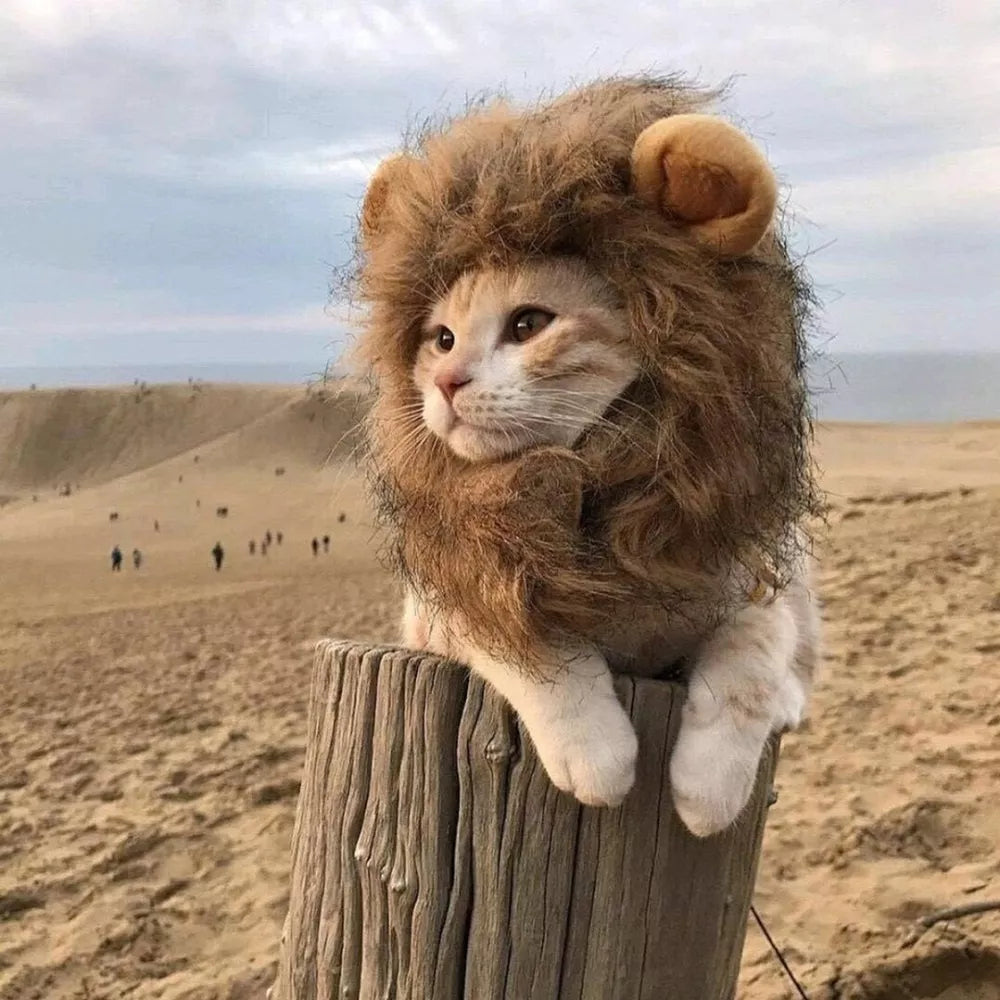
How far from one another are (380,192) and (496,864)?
113cm

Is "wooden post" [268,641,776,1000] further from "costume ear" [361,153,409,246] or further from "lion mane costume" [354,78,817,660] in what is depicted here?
"costume ear" [361,153,409,246]

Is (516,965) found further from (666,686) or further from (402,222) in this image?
(402,222)

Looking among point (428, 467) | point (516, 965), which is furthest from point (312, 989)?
point (428, 467)

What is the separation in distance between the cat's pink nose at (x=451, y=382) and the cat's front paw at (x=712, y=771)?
622mm

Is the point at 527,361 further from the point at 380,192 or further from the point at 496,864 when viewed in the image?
the point at 496,864

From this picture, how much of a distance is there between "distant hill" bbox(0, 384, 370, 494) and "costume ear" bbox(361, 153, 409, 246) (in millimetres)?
34430

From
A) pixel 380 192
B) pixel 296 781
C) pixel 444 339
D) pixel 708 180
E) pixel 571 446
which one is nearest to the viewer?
pixel 708 180

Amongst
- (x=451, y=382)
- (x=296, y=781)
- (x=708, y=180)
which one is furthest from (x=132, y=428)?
(x=708, y=180)

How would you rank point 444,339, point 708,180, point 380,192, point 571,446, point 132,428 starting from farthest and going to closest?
1. point 132,428
2. point 380,192
3. point 444,339
4. point 571,446
5. point 708,180

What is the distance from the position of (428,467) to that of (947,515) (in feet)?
33.1

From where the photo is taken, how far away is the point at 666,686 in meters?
1.53

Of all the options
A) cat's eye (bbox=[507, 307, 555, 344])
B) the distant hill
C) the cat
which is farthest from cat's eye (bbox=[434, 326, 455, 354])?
the distant hill

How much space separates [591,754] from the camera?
1.43m

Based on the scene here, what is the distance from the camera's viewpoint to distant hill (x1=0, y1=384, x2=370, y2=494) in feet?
122
